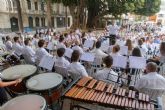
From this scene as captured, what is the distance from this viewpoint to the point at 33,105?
11.3 feet

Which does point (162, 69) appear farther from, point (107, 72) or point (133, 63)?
point (107, 72)

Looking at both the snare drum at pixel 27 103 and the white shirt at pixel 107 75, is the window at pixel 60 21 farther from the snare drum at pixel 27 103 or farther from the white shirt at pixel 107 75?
the snare drum at pixel 27 103

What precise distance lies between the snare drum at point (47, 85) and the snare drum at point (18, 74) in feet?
0.79

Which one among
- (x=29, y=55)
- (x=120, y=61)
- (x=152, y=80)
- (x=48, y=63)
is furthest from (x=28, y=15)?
(x=152, y=80)

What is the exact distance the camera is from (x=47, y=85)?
4441 mm

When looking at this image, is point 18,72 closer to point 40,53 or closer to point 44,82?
point 44,82

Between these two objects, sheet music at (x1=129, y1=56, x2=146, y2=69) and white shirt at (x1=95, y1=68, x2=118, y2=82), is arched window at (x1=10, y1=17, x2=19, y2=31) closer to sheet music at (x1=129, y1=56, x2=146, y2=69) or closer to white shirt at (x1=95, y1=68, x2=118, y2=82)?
sheet music at (x1=129, y1=56, x2=146, y2=69)

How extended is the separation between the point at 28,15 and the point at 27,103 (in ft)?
154

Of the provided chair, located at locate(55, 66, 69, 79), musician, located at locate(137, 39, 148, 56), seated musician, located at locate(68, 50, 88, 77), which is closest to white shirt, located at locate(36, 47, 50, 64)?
chair, located at locate(55, 66, 69, 79)

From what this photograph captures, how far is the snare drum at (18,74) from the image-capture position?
4.78 meters

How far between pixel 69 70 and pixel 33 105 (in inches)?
85.5

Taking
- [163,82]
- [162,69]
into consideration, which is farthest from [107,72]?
[162,69]

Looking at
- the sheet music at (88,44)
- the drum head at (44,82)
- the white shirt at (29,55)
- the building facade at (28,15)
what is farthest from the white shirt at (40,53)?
the building facade at (28,15)

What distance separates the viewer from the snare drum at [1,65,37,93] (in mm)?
4785
